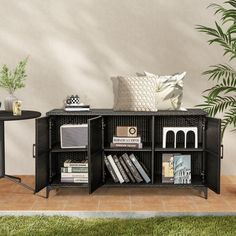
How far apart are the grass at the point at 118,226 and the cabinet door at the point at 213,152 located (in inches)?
21.3

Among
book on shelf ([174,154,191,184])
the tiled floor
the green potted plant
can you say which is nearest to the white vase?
the green potted plant

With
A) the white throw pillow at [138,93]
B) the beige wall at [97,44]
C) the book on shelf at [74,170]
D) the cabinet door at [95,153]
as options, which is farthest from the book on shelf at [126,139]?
the beige wall at [97,44]

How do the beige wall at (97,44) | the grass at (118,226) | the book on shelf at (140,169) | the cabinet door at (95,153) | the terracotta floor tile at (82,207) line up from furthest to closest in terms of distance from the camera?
the beige wall at (97,44), the book on shelf at (140,169), the cabinet door at (95,153), the terracotta floor tile at (82,207), the grass at (118,226)

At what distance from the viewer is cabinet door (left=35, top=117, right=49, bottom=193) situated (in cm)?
502

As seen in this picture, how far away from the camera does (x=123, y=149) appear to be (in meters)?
5.39

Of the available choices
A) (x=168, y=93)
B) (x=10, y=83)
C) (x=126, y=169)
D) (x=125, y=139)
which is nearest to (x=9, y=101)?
(x=10, y=83)

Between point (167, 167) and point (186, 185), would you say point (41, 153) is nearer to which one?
point (167, 167)

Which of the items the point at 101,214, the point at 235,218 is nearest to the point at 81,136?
the point at 101,214

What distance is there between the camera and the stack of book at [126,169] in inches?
215

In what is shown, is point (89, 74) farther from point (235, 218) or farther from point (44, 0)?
point (235, 218)

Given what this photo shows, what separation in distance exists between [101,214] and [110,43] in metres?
2.20

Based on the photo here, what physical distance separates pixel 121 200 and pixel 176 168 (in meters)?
0.63

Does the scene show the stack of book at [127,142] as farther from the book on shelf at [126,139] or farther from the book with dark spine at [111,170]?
the book with dark spine at [111,170]

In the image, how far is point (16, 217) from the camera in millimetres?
4664
